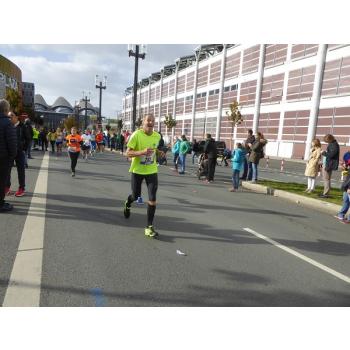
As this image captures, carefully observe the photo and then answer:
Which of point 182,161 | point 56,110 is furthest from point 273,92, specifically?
point 56,110

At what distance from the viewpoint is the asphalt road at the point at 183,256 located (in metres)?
3.35

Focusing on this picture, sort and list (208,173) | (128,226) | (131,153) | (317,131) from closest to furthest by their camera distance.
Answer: (131,153) → (128,226) → (208,173) → (317,131)

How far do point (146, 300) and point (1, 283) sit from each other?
1.51 m

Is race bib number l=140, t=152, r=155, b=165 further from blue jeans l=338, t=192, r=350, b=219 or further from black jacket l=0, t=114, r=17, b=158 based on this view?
blue jeans l=338, t=192, r=350, b=219

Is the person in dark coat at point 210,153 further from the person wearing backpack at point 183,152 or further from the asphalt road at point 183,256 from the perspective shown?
the asphalt road at point 183,256

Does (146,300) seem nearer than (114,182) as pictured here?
Yes

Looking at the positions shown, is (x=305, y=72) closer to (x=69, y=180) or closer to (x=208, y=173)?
(x=208, y=173)

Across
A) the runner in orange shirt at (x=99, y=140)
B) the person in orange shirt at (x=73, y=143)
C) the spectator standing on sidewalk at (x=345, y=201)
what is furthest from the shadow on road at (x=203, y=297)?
the runner in orange shirt at (x=99, y=140)

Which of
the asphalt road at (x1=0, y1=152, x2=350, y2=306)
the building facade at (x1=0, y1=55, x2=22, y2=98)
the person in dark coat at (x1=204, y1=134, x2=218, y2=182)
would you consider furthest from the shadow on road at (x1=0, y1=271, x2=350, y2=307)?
the building facade at (x1=0, y1=55, x2=22, y2=98)

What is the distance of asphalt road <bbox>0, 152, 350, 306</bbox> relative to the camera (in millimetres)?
3346

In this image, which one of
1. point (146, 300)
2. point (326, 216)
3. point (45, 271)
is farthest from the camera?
point (326, 216)

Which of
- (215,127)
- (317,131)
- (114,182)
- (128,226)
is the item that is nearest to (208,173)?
(114,182)

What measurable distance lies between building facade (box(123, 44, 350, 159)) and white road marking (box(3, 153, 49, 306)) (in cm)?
2846

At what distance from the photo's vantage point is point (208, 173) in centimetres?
1279
